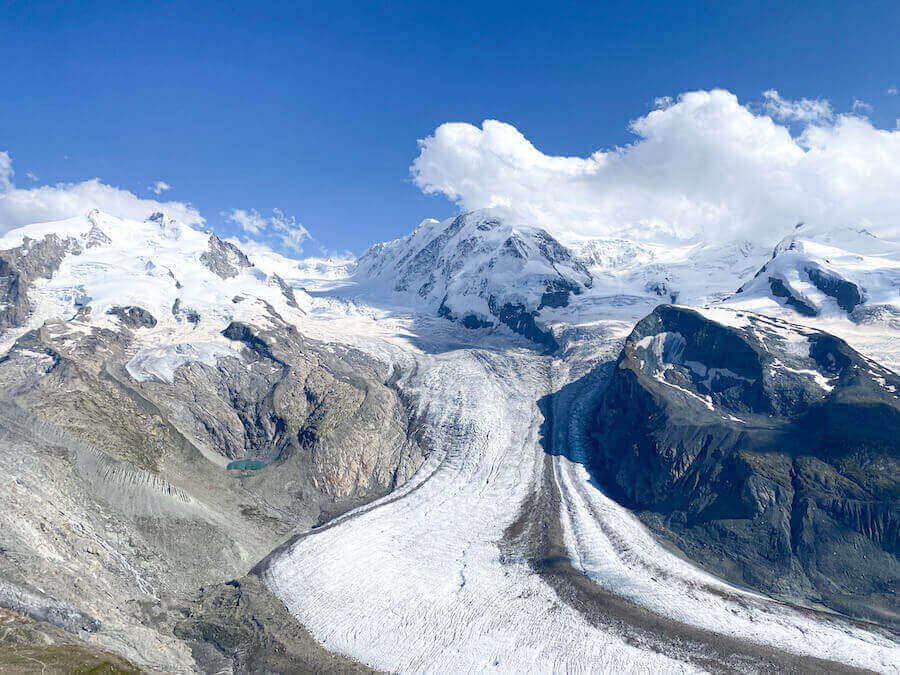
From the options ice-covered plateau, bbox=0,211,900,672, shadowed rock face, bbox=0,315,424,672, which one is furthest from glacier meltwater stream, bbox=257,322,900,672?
shadowed rock face, bbox=0,315,424,672

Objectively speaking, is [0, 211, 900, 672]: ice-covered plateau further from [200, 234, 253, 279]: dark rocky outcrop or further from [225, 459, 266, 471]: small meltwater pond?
[200, 234, 253, 279]: dark rocky outcrop

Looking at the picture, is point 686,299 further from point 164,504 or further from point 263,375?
point 164,504

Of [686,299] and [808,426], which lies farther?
[686,299]

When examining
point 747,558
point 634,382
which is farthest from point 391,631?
point 634,382

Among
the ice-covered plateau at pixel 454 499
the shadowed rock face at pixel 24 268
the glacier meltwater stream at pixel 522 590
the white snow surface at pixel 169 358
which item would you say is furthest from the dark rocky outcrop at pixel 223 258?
the glacier meltwater stream at pixel 522 590

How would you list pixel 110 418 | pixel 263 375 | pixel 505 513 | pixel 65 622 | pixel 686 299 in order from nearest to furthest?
pixel 65 622 → pixel 110 418 → pixel 505 513 → pixel 263 375 → pixel 686 299


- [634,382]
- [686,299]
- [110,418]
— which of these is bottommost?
[110,418]

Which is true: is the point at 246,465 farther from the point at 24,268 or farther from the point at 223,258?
the point at 223,258
